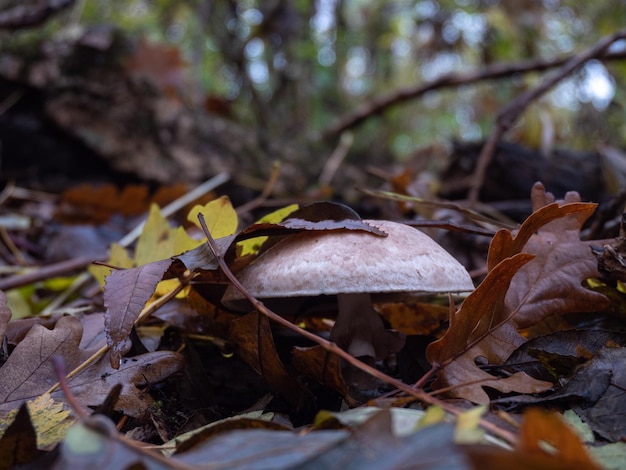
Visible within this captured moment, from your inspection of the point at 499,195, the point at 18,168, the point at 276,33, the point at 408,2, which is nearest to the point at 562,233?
the point at 499,195

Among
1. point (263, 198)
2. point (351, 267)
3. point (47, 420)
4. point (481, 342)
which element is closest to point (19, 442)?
point (47, 420)

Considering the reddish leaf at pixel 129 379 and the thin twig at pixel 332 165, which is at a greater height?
the reddish leaf at pixel 129 379

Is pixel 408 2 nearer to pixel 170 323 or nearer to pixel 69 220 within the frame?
pixel 69 220

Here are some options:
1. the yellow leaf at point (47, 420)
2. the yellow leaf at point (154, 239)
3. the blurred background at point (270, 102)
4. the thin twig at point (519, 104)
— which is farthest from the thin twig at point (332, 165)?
the yellow leaf at point (47, 420)

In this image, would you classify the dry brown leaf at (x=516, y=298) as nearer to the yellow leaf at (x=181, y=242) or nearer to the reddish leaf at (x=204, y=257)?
the reddish leaf at (x=204, y=257)

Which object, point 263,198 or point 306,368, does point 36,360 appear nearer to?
point 306,368

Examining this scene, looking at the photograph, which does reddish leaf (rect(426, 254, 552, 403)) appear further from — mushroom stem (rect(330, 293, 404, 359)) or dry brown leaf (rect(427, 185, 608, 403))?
mushroom stem (rect(330, 293, 404, 359))

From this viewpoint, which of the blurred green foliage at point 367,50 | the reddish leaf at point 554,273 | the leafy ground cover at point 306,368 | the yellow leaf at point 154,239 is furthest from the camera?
the blurred green foliage at point 367,50
